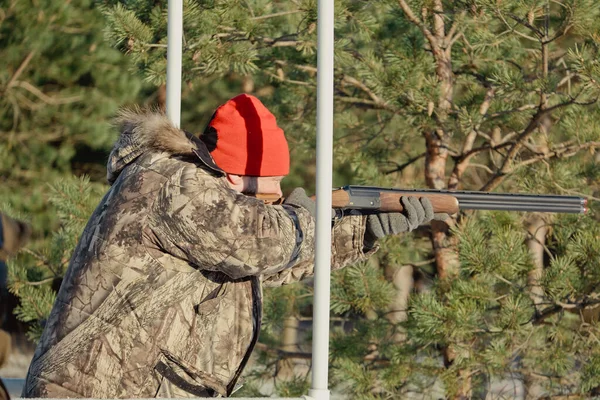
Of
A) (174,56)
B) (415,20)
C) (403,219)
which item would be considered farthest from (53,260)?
(403,219)

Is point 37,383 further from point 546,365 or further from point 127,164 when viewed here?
point 546,365

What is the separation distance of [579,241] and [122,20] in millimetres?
2208

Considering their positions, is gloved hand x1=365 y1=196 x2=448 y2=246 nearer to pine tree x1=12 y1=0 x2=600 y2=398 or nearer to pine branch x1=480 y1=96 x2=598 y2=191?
pine tree x1=12 y1=0 x2=600 y2=398

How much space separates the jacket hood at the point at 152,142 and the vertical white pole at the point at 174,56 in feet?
1.57

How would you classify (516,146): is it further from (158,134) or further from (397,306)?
(158,134)

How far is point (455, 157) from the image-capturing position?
5055 millimetres

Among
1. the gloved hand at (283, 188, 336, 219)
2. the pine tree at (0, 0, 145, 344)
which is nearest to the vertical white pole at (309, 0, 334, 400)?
the gloved hand at (283, 188, 336, 219)

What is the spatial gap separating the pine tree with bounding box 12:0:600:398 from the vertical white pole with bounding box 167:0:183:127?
105 cm

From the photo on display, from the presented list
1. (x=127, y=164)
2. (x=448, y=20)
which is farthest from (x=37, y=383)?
(x=448, y=20)

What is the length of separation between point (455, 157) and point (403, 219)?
188cm

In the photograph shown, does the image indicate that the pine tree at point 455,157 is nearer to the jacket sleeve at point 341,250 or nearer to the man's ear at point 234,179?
the jacket sleeve at point 341,250

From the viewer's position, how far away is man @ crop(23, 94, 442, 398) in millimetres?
2691

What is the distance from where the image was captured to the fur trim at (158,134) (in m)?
2.76

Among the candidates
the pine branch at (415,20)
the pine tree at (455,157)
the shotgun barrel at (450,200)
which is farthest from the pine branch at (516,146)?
the shotgun barrel at (450,200)
